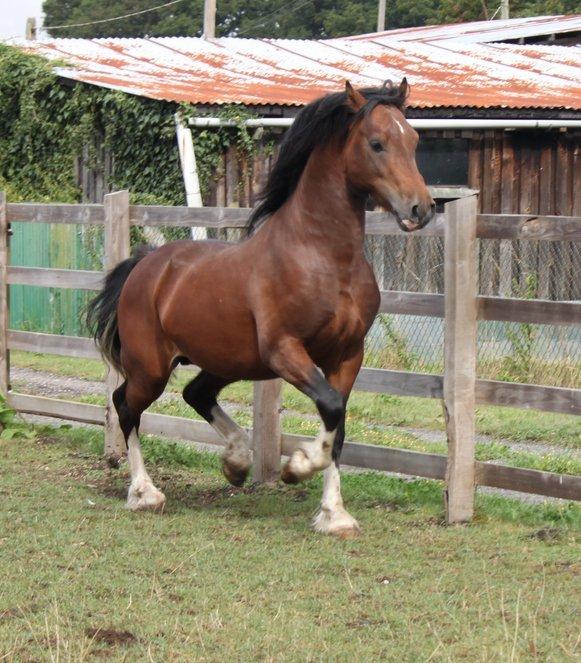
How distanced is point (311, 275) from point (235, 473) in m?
1.72

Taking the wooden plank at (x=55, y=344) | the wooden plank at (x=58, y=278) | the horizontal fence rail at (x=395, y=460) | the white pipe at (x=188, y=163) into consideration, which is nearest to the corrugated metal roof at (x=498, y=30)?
the white pipe at (x=188, y=163)

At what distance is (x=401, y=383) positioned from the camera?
A: 7531mm

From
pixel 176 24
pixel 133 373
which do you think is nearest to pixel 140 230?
pixel 133 373

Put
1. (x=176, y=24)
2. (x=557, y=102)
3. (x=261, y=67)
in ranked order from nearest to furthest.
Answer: (x=557, y=102) → (x=261, y=67) → (x=176, y=24)

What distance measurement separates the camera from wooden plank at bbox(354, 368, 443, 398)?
289 inches

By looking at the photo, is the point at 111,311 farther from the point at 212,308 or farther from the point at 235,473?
the point at 235,473

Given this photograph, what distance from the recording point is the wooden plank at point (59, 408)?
984 cm

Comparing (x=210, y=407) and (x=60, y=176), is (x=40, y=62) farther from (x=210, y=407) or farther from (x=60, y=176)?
(x=210, y=407)

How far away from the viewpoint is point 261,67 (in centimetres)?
2150

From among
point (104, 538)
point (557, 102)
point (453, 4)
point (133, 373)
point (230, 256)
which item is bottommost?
point (104, 538)

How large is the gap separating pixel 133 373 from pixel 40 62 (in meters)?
13.0

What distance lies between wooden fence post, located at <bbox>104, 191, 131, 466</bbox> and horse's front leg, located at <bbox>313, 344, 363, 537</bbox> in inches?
108

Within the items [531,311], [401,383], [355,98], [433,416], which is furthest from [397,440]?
[355,98]

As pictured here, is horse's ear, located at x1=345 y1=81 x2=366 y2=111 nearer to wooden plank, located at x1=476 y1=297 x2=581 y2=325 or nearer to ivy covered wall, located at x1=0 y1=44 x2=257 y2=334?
wooden plank, located at x1=476 y1=297 x2=581 y2=325
